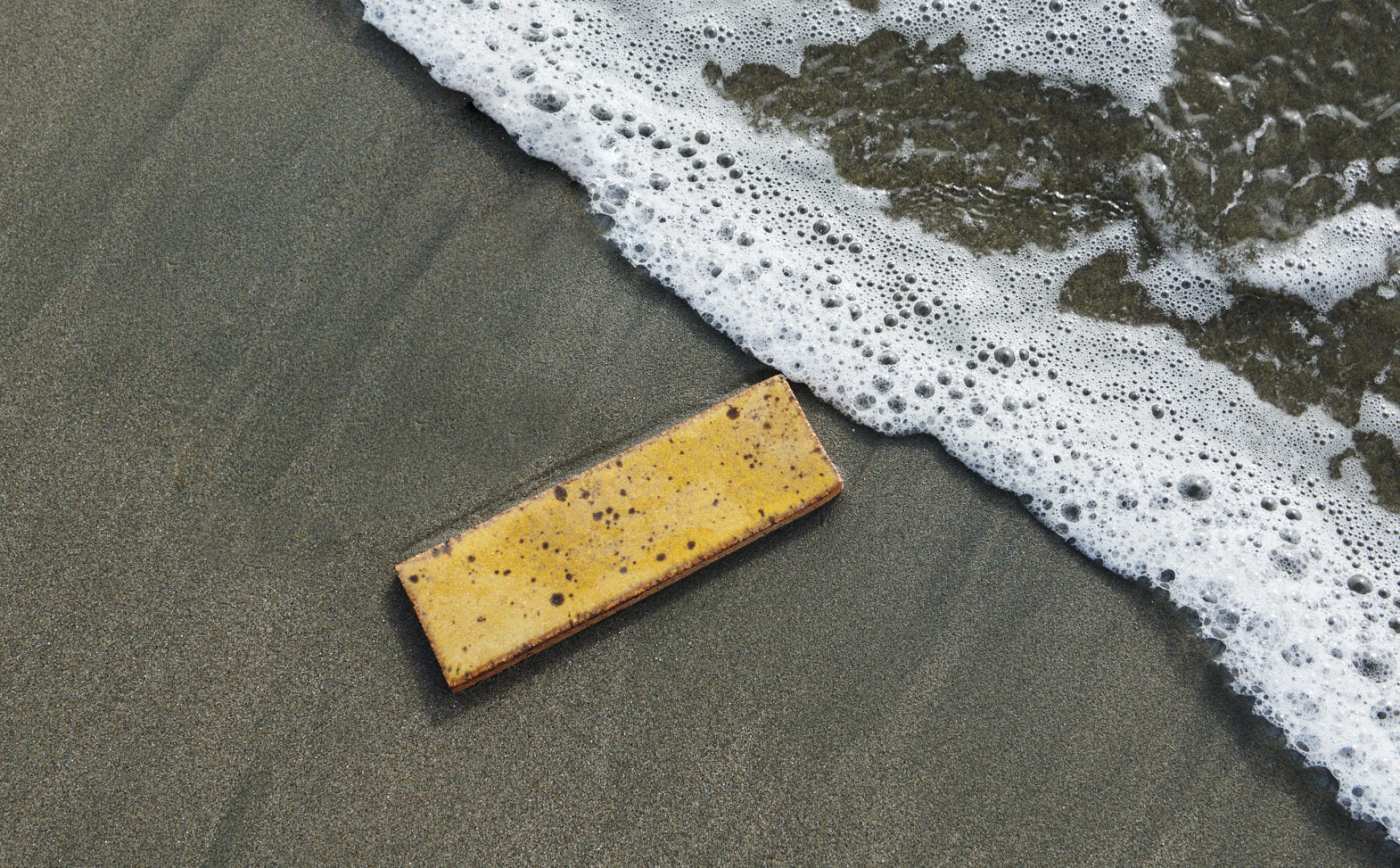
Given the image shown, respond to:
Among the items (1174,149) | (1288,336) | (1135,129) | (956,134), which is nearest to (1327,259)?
(1288,336)

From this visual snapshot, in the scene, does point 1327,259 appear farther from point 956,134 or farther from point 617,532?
point 617,532

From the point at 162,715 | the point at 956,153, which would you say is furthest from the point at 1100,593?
the point at 162,715

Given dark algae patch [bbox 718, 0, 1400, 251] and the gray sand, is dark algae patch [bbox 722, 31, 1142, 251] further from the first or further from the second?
the gray sand

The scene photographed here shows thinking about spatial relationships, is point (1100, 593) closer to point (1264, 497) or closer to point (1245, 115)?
point (1264, 497)

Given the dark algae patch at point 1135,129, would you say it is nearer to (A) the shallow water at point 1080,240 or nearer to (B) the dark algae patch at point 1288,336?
Answer: (A) the shallow water at point 1080,240

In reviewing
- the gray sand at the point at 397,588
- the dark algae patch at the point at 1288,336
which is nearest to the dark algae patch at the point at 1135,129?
the dark algae patch at the point at 1288,336

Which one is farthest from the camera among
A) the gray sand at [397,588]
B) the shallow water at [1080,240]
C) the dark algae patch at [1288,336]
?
the dark algae patch at [1288,336]

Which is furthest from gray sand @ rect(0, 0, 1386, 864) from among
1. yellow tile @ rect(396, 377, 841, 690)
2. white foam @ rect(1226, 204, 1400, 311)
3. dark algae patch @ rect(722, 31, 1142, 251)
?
white foam @ rect(1226, 204, 1400, 311)

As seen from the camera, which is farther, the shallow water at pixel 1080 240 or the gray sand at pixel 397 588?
the shallow water at pixel 1080 240
